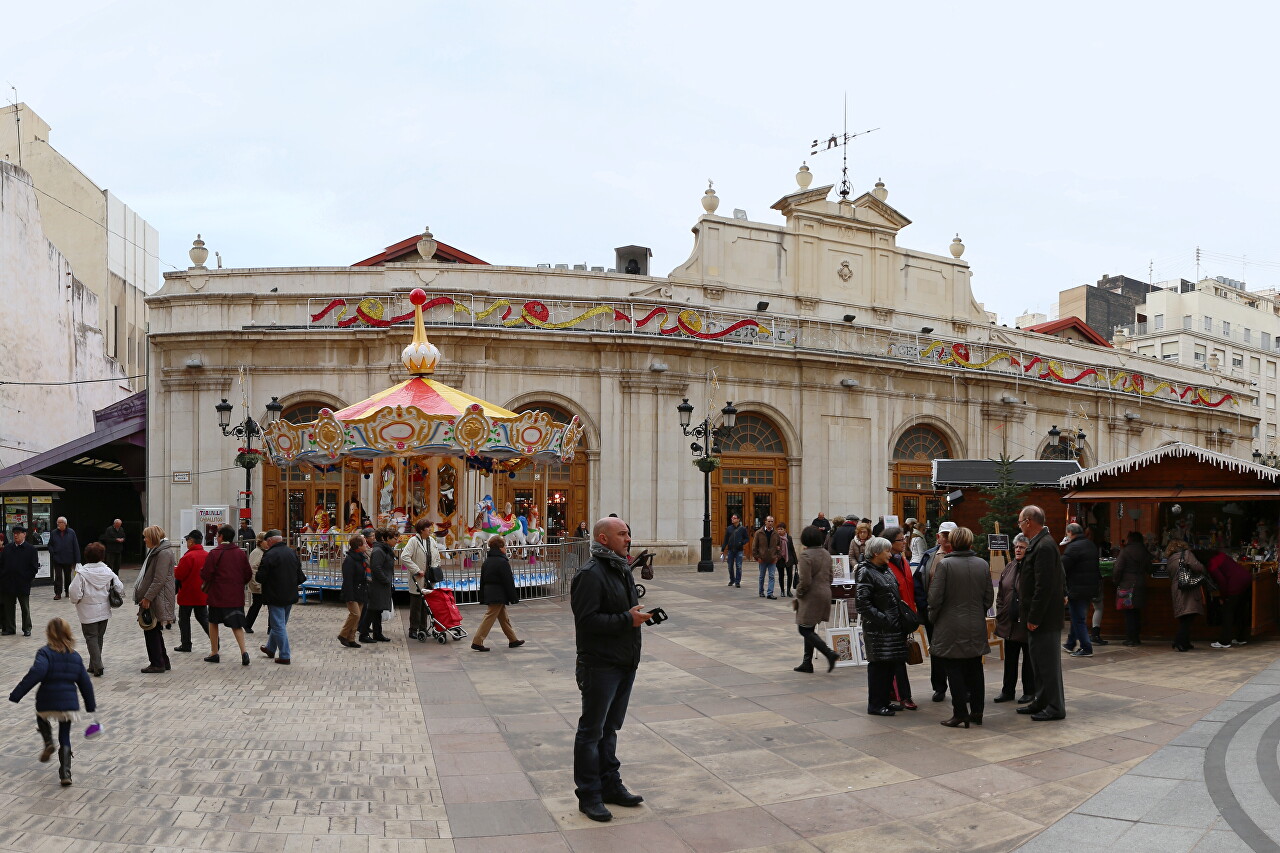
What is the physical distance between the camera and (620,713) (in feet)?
21.5

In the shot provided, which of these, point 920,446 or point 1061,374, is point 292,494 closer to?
point 920,446

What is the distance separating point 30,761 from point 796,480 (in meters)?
26.1

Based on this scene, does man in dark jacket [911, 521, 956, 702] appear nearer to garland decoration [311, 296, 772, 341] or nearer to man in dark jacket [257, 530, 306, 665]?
man in dark jacket [257, 530, 306, 665]

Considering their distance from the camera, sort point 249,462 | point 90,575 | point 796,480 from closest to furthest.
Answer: point 90,575, point 249,462, point 796,480

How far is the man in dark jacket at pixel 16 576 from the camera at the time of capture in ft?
45.1

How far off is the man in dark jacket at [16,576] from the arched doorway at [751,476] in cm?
1998

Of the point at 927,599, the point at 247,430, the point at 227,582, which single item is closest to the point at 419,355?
the point at 247,430

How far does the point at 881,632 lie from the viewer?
8992 millimetres

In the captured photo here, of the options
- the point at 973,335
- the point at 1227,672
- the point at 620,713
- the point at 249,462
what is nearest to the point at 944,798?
the point at 620,713

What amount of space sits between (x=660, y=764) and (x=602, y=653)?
5.66 ft

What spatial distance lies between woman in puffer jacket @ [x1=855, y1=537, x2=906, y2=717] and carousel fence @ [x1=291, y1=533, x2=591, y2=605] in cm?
973

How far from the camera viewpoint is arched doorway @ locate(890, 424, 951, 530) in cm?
3378

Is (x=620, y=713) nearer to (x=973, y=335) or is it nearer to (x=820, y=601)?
(x=820, y=601)

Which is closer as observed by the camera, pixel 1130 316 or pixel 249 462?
pixel 249 462
